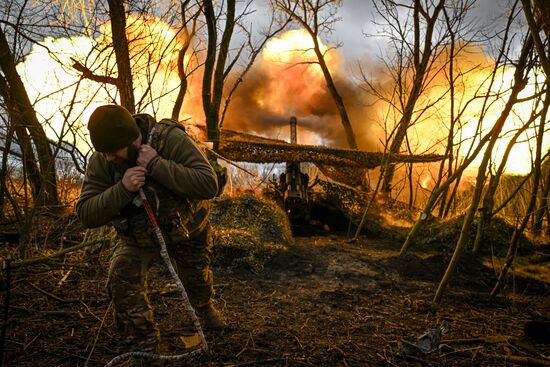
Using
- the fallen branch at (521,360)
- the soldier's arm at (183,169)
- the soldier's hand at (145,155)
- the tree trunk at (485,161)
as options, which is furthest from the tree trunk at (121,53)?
the fallen branch at (521,360)

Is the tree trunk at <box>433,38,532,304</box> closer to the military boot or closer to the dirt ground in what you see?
the dirt ground

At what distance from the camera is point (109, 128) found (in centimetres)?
204

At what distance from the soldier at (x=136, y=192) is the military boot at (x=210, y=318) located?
0.63 meters

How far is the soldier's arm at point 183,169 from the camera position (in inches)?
86.6

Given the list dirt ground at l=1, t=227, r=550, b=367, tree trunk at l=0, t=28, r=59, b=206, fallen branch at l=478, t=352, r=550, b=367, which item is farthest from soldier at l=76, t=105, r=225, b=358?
fallen branch at l=478, t=352, r=550, b=367

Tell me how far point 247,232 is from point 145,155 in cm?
383

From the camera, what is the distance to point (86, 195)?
234cm

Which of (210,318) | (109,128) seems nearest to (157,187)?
(109,128)

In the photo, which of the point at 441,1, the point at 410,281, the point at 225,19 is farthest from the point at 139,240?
the point at 441,1

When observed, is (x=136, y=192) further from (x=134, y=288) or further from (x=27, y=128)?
(x=27, y=128)

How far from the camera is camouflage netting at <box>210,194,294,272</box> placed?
5.30 meters

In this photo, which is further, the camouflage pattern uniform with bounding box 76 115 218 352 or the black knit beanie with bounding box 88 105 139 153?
the camouflage pattern uniform with bounding box 76 115 218 352

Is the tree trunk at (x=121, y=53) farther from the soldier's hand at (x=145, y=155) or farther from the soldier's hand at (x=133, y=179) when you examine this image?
the soldier's hand at (x=133, y=179)

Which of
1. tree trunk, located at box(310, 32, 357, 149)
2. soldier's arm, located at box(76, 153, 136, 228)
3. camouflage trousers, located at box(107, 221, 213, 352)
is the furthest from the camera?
tree trunk, located at box(310, 32, 357, 149)
